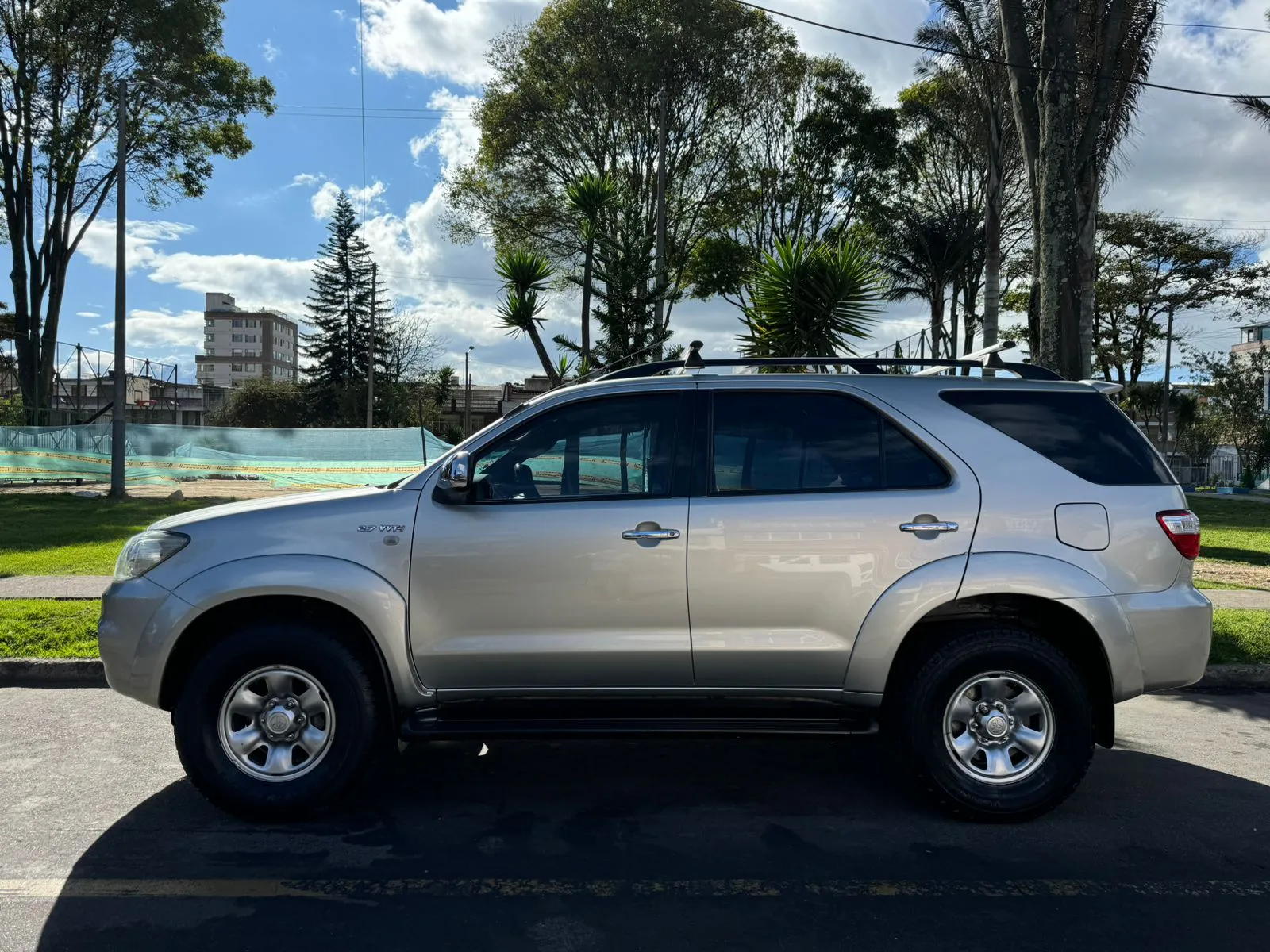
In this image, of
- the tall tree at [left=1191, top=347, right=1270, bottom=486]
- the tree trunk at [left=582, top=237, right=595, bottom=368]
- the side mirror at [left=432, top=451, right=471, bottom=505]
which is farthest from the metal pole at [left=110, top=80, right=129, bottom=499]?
the tall tree at [left=1191, top=347, right=1270, bottom=486]

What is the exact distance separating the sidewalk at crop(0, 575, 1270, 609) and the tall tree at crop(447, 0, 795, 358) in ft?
63.2

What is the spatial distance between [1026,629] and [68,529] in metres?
14.2

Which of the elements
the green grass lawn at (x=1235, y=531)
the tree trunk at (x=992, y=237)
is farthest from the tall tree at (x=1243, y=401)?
the tree trunk at (x=992, y=237)

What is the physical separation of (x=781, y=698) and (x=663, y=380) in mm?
1512

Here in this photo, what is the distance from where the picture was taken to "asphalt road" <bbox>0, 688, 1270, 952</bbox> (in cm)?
318

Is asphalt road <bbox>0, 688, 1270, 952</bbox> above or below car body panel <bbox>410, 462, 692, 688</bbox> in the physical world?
below

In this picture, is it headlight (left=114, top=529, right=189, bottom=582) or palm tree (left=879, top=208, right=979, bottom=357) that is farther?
palm tree (left=879, top=208, right=979, bottom=357)

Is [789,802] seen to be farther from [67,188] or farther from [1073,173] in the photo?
[67,188]

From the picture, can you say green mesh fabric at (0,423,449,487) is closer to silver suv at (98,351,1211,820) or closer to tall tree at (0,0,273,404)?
tall tree at (0,0,273,404)

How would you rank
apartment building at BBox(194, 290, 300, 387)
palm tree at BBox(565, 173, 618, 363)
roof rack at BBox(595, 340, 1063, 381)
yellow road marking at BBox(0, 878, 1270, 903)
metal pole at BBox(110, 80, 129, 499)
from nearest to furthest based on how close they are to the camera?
yellow road marking at BBox(0, 878, 1270, 903), roof rack at BBox(595, 340, 1063, 381), palm tree at BBox(565, 173, 618, 363), metal pole at BBox(110, 80, 129, 499), apartment building at BBox(194, 290, 300, 387)

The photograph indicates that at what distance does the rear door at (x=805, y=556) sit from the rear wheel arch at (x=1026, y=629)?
0.89ft

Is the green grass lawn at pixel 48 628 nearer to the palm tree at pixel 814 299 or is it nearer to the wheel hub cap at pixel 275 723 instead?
A: the wheel hub cap at pixel 275 723

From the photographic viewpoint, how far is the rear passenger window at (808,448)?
414 cm

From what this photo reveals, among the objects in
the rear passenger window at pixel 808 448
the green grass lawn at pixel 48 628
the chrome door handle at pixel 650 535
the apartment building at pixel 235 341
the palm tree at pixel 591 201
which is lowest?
the green grass lawn at pixel 48 628
